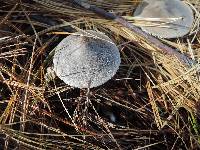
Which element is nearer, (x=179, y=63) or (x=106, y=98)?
(x=106, y=98)

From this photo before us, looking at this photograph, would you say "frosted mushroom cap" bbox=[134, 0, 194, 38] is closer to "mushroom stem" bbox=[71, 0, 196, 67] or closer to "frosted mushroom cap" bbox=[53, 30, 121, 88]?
"mushroom stem" bbox=[71, 0, 196, 67]

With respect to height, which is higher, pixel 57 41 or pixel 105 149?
pixel 57 41

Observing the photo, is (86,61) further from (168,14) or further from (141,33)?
(168,14)


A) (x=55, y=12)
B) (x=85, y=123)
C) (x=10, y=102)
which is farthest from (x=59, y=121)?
(x=55, y=12)

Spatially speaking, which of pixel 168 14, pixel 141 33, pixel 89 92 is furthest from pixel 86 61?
pixel 168 14

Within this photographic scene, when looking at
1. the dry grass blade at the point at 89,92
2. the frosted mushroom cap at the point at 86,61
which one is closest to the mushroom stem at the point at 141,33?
the dry grass blade at the point at 89,92

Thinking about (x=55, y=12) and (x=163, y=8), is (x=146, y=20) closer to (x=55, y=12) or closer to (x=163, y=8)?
(x=163, y=8)

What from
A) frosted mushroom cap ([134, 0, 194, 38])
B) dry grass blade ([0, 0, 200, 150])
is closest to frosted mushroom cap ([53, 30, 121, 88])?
dry grass blade ([0, 0, 200, 150])
